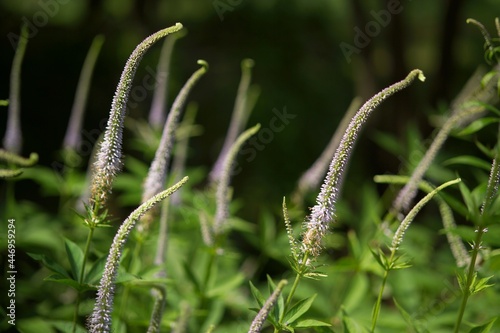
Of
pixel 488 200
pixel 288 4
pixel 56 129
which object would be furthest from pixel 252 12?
pixel 488 200

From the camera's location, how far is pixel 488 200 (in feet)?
6.13

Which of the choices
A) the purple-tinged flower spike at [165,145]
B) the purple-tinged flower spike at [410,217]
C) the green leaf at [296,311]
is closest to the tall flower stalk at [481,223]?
the purple-tinged flower spike at [410,217]

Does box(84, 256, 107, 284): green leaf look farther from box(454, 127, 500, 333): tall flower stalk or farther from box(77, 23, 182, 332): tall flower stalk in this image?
box(454, 127, 500, 333): tall flower stalk

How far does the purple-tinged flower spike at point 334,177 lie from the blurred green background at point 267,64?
11.0 ft

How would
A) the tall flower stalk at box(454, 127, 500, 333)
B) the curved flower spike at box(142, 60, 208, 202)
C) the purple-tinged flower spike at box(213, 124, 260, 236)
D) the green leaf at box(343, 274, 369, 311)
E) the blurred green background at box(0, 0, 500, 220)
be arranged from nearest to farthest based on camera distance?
the tall flower stalk at box(454, 127, 500, 333) → the curved flower spike at box(142, 60, 208, 202) → the purple-tinged flower spike at box(213, 124, 260, 236) → the green leaf at box(343, 274, 369, 311) → the blurred green background at box(0, 0, 500, 220)

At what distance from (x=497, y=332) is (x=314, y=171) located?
4.00 feet

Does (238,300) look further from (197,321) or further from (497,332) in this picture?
(497,332)

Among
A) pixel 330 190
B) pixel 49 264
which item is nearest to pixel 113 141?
pixel 49 264

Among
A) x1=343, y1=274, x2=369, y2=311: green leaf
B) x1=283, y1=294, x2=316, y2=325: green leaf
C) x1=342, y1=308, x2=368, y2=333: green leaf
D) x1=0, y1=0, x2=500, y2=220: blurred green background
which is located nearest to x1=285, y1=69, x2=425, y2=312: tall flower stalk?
x1=283, y1=294, x2=316, y2=325: green leaf

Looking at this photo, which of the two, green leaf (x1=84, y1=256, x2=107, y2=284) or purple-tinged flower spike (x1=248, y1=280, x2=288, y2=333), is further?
green leaf (x1=84, y1=256, x2=107, y2=284)

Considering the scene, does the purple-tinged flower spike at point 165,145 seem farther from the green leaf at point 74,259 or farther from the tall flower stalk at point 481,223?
the tall flower stalk at point 481,223

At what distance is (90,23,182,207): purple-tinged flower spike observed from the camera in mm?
1682

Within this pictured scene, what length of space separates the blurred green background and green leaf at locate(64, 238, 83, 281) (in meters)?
3.41

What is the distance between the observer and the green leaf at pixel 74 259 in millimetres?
2010
